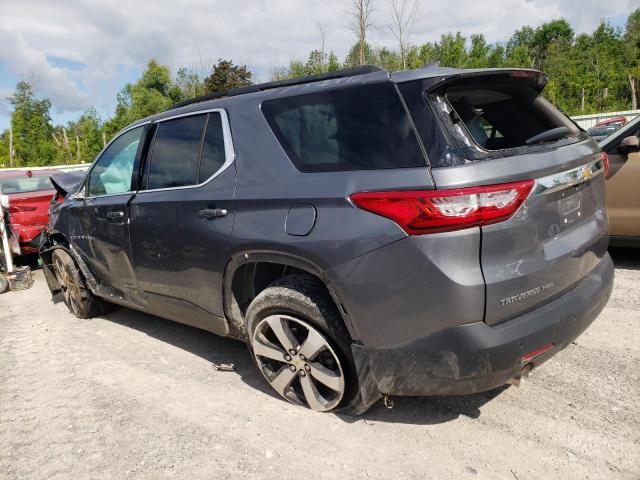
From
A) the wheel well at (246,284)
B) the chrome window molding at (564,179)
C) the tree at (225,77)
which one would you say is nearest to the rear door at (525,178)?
the chrome window molding at (564,179)

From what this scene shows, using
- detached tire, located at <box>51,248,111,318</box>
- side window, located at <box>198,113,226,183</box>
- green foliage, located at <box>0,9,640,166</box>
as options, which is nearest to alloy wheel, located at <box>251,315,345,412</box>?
side window, located at <box>198,113,226,183</box>

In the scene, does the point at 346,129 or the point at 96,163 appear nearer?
the point at 346,129

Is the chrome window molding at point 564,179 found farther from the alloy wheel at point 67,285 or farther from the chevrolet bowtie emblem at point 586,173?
the alloy wheel at point 67,285

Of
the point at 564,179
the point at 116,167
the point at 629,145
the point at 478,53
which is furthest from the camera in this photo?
the point at 478,53

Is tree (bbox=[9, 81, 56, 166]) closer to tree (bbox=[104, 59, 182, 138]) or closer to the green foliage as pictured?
the green foliage

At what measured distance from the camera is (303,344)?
8.75 ft

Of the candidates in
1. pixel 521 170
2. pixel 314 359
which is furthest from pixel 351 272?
pixel 521 170

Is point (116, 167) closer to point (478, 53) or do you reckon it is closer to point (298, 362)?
point (298, 362)

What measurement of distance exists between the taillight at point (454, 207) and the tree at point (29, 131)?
42797mm

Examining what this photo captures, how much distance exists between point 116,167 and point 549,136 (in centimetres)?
337

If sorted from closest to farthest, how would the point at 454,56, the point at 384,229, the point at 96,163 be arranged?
the point at 384,229, the point at 96,163, the point at 454,56

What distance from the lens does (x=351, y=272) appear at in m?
2.29

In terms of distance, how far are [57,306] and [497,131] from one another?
5.17m

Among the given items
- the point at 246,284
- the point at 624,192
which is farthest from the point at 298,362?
the point at 624,192
